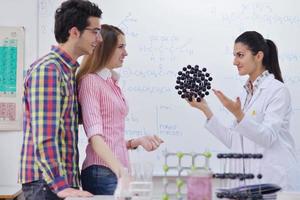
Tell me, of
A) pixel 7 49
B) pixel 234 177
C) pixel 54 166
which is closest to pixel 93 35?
pixel 54 166

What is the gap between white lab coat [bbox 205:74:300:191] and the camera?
7.63ft

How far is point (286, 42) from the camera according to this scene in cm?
331

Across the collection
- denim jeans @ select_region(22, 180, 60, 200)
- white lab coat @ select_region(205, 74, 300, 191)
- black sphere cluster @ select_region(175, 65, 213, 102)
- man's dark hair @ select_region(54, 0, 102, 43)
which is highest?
man's dark hair @ select_region(54, 0, 102, 43)

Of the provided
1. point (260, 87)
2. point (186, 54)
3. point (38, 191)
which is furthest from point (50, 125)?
point (186, 54)

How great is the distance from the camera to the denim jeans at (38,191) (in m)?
1.71

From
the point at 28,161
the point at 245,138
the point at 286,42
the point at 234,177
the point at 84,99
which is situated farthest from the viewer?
the point at 286,42

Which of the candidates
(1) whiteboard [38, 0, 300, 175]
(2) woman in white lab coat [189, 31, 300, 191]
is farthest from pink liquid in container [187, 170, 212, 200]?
(1) whiteboard [38, 0, 300, 175]

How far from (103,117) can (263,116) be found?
90 cm

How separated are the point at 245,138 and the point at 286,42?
1192 millimetres

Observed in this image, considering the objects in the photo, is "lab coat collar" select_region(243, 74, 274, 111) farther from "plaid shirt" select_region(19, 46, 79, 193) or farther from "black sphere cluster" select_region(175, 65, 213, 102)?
"plaid shirt" select_region(19, 46, 79, 193)

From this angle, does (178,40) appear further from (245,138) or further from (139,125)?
(245,138)

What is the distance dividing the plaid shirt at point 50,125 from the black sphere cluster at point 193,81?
43 cm

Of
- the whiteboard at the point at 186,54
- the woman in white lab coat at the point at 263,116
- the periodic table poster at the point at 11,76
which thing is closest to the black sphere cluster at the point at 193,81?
the woman in white lab coat at the point at 263,116

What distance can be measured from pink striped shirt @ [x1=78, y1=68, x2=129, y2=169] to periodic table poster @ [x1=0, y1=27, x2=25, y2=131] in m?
1.60
